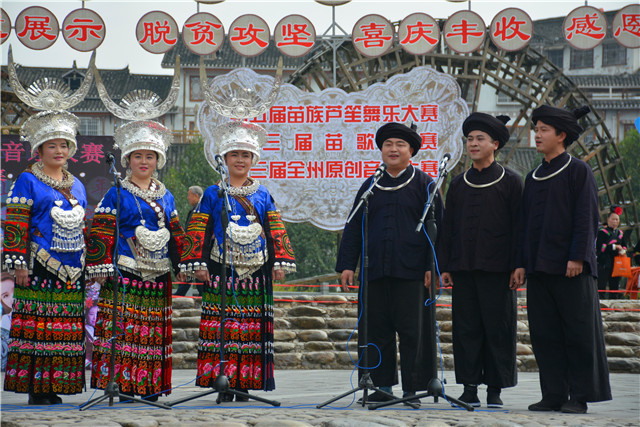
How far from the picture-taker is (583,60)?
3803 cm

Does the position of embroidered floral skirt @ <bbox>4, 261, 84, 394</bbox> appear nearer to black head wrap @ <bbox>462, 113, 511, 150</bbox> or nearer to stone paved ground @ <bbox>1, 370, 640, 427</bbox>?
stone paved ground @ <bbox>1, 370, 640, 427</bbox>

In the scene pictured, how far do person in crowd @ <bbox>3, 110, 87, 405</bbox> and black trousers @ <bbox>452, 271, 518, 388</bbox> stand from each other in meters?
2.34

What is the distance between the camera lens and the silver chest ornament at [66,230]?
195 inches

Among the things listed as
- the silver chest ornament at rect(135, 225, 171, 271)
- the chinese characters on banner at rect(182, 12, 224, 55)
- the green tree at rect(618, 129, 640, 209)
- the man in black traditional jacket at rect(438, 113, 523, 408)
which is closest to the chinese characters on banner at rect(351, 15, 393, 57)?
the chinese characters on banner at rect(182, 12, 224, 55)

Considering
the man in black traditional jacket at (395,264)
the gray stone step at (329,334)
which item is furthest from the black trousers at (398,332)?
the gray stone step at (329,334)

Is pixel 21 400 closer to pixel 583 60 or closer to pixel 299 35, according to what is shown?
pixel 299 35

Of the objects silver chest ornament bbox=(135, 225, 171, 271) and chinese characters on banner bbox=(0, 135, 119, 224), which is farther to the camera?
chinese characters on banner bbox=(0, 135, 119, 224)

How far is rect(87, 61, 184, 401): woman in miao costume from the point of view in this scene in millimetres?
4895

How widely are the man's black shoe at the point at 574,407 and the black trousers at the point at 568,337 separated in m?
0.04

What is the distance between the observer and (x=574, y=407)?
448 cm

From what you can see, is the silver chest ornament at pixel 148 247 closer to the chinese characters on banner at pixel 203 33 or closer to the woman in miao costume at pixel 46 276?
the woman in miao costume at pixel 46 276

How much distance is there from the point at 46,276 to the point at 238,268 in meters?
1.18

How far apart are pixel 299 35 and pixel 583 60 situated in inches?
1164

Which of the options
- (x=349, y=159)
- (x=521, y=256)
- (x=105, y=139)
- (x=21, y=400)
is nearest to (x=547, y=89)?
(x=349, y=159)
